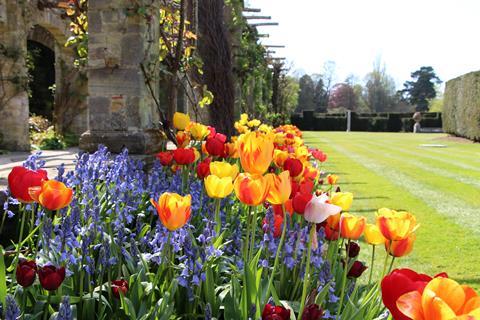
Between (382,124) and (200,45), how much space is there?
38.2 meters

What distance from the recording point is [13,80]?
9352 millimetres

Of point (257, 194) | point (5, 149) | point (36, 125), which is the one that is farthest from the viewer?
point (36, 125)

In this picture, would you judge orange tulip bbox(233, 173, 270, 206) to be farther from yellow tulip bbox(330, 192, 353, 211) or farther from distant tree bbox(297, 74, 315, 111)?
distant tree bbox(297, 74, 315, 111)

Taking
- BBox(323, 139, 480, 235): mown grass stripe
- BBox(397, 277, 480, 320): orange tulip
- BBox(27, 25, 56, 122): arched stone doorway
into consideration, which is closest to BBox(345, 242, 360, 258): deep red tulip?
BBox(397, 277, 480, 320): orange tulip

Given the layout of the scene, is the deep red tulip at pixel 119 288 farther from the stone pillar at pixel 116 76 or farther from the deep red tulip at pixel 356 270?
the stone pillar at pixel 116 76

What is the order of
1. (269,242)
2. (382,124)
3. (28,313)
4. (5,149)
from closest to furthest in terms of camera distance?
(28,313)
(269,242)
(5,149)
(382,124)

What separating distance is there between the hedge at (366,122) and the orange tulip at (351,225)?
41530 mm

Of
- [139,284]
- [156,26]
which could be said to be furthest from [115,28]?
[139,284]

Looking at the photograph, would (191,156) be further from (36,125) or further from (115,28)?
(36,125)

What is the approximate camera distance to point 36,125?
13930 mm

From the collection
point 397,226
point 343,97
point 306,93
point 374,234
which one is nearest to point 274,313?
point 397,226

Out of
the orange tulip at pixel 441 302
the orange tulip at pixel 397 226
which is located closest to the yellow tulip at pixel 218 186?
the orange tulip at pixel 397 226

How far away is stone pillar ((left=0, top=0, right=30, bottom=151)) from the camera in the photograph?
9.34 m

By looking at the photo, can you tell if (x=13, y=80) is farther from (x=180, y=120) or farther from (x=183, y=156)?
(x=183, y=156)
